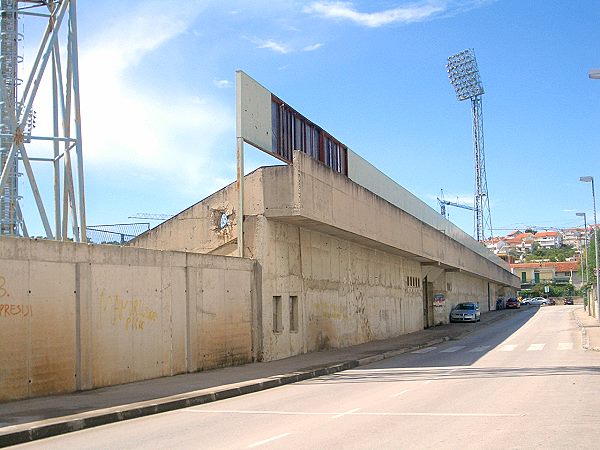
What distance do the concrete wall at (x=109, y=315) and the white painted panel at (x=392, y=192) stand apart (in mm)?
12371

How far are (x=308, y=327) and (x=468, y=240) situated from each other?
3903cm

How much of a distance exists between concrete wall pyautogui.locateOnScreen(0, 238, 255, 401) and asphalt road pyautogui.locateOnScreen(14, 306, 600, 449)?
2.99 meters

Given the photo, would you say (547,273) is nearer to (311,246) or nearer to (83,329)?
(311,246)

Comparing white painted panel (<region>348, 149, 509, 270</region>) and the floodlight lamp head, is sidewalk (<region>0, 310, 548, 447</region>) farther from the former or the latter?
the floodlight lamp head

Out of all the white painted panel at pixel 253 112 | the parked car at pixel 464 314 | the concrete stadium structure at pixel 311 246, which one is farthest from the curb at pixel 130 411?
the parked car at pixel 464 314

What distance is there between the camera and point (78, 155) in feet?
63.5

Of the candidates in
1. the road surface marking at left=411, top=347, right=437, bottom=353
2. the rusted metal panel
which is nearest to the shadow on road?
the road surface marking at left=411, top=347, right=437, bottom=353

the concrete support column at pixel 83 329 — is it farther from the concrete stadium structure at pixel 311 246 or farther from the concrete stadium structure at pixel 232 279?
the concrete stadium structure at pixel 311 246

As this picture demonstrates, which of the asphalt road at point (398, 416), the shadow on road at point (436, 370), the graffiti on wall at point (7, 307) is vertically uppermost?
the graffiti on wall at point (7, 307)

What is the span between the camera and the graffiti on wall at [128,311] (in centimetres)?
1583

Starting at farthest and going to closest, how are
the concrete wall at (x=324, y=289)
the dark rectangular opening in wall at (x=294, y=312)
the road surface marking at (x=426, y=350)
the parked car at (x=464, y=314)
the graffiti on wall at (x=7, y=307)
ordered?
the parked car at (x=464, y=314)
the road surface marking at (x=426, y=350)
the dark rectangular opening in wall at (x=294, y=312)
the concrete wall at (x=324, y=289)
the graffiti on wall at (x=7, y=307)

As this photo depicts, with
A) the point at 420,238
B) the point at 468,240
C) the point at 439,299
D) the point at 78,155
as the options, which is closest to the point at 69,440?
the point at 78,155

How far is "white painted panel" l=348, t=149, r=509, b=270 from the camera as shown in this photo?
32.4 m

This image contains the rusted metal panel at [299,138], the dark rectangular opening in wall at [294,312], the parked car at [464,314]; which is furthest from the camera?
the parked car at [464,314]
